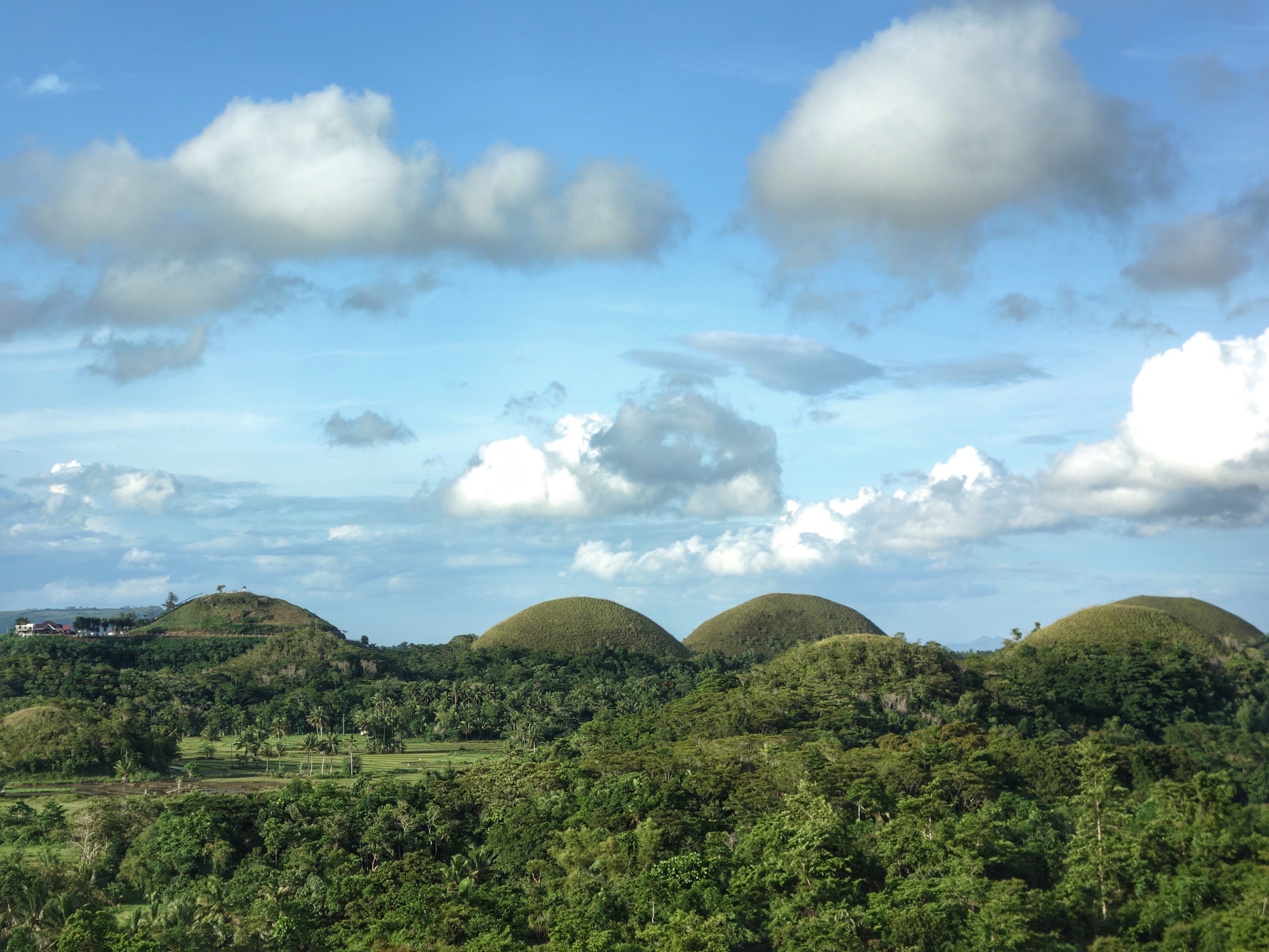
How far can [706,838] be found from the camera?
5212cm

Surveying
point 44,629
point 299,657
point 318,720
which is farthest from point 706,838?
point 44,629

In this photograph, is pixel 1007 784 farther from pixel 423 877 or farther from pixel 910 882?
pixel 423 877

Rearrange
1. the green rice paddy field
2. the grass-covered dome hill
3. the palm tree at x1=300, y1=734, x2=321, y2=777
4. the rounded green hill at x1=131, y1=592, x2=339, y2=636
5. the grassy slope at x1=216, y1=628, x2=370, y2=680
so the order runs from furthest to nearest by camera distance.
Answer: the rounded green hill at x1=131, y1=592, x2=339, y2=636 → the grassy slope at x1=216, y1=628, x2=370, y2=680 → the grass-covered dome hill → the palm tree at x1=300, y1=734, x2=321, y2=777 → the green rice paddy field

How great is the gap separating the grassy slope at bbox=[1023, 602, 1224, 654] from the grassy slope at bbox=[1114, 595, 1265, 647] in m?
12.0

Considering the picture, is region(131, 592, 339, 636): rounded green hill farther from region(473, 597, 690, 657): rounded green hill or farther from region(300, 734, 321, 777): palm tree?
region(300, 734, 321, 777): palm tree

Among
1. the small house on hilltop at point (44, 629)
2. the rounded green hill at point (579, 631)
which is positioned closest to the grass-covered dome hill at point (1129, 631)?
the rounded green hill at point (579, 631)

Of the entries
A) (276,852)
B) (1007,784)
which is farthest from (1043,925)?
(276,852)

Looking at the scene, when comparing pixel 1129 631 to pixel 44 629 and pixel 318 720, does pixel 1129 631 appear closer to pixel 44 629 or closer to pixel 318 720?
pixel 318 720

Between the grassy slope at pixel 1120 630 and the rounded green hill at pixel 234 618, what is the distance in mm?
103908

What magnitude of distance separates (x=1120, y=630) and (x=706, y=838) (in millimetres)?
102882

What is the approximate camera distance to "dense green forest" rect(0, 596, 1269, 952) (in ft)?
138

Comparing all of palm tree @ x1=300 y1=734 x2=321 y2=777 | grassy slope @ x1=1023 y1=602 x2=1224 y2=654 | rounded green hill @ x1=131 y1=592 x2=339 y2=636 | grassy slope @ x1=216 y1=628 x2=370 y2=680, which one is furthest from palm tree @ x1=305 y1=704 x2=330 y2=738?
grassy slope @ x1=1023 y1=602 x2=1224 y2=654

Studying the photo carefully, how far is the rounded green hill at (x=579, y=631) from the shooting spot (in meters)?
177

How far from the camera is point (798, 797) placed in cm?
5375
